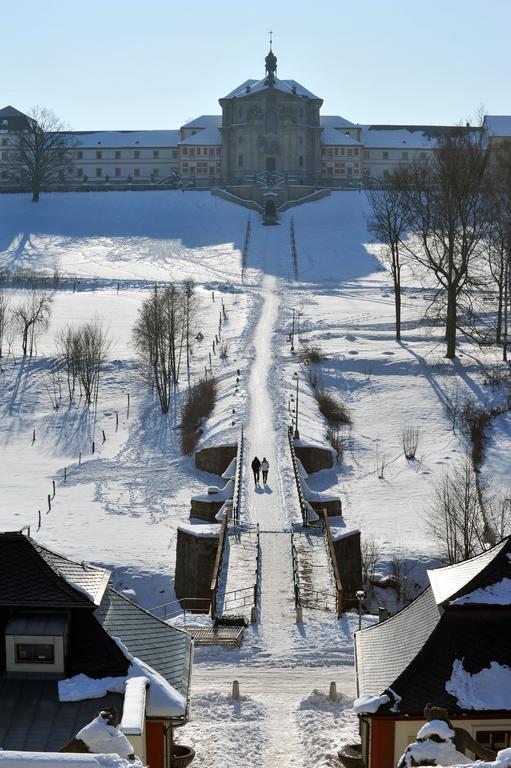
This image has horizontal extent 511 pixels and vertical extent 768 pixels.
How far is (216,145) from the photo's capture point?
11838 centimetres

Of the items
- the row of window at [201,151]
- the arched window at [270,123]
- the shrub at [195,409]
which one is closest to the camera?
the shrub at [195,409]

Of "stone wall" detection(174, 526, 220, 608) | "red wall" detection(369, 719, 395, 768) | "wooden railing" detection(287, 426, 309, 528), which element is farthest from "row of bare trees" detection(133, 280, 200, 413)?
"red wall" detection(369, 719, 395, 768)

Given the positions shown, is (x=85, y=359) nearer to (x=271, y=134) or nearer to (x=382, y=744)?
(x=382, y=744)

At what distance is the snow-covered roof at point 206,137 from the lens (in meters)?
119

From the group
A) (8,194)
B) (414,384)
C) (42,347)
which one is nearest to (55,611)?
(414,384)

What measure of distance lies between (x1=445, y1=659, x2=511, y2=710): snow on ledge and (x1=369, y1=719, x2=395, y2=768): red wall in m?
1.06

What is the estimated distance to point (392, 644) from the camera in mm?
17750

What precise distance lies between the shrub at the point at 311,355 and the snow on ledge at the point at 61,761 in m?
47.8

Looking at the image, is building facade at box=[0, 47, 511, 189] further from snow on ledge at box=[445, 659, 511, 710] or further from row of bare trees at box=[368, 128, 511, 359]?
snow on ledge at box=[445, 659, 511, 710]

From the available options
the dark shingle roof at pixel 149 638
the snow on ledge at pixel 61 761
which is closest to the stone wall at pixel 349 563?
the dark shingle roof at pixel 149 638

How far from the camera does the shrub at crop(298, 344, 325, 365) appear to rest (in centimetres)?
5662

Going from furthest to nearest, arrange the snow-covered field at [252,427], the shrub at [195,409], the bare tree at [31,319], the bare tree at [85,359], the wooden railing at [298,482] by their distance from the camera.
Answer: the bare tree at [31,319] < the bare tree at [85,359] < the shrub at [195,409] < the wooden railing at [298,482] < the snow-covered field at [252,427]

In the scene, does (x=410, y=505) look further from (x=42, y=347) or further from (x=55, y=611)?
(x=42, y=347)

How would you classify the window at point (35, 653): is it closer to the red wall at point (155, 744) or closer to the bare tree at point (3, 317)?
the red wall at point (155, 744)
